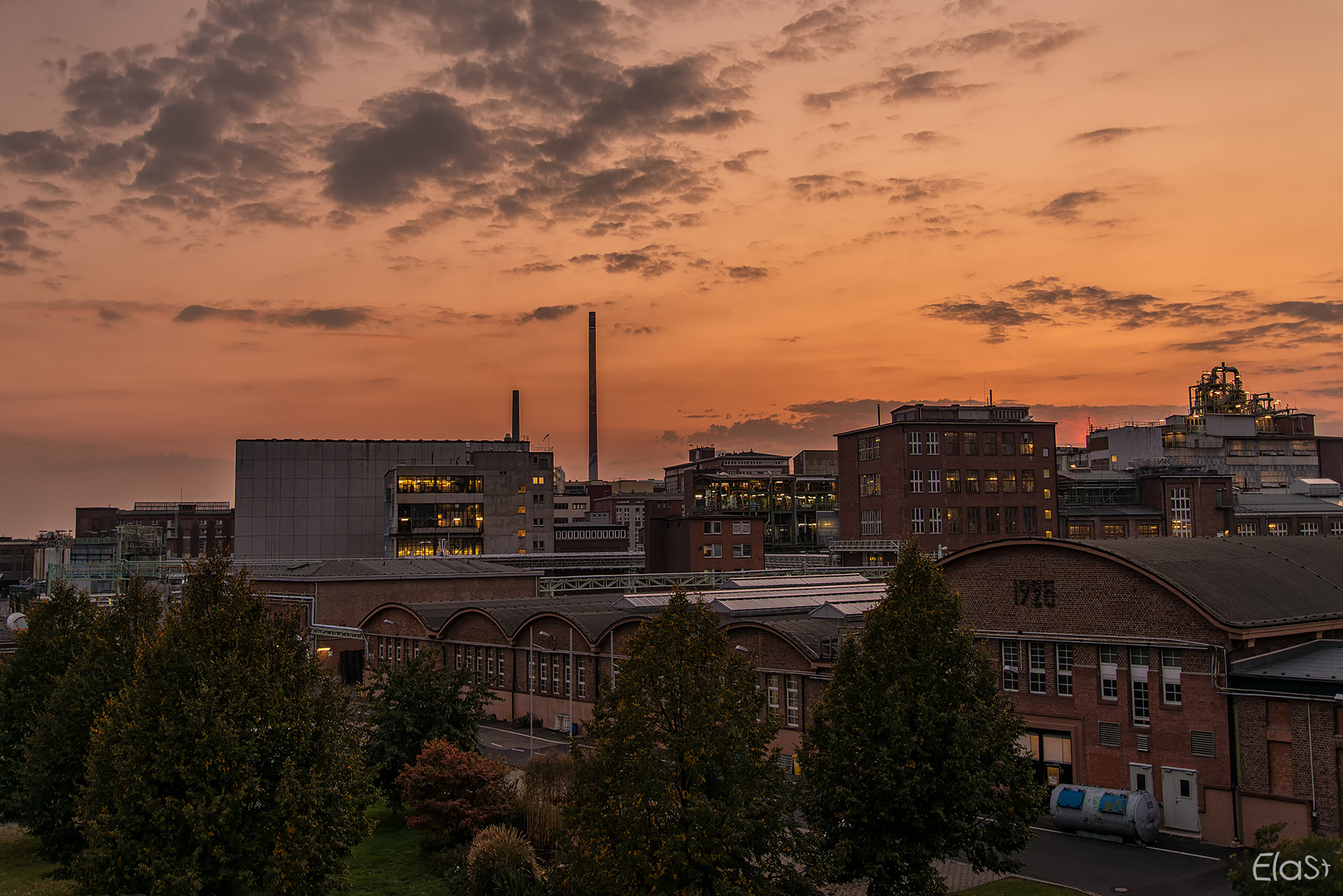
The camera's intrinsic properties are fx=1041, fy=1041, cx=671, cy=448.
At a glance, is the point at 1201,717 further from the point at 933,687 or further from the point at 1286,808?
the point at 933,687

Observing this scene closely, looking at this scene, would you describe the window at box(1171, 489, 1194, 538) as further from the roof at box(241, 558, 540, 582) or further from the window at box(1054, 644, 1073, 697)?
the window at box(1054, 644, 1073, 697)

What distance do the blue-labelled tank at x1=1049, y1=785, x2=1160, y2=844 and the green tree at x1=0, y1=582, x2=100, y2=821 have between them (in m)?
33.4

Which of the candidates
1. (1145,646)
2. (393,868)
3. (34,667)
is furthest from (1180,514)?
(34,667)

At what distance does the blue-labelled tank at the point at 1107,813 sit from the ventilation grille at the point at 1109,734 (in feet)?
7.18

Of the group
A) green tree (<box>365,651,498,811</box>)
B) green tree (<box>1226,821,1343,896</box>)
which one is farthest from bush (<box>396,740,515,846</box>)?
green tree (<box>1226,821,1343,896</box>)

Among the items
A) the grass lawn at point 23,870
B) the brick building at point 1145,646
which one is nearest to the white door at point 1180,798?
the brick building at point 1145,646

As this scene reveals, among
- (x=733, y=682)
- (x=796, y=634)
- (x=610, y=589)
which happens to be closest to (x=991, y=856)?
(x=733, y=682)

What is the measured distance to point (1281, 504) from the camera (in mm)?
131625

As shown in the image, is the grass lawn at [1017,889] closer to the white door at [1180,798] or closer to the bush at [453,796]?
the white door at [1180,798]

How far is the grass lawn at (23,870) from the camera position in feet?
103

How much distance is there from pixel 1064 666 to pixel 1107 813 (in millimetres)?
6375

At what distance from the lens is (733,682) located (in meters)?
22.3

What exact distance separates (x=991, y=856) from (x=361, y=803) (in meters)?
16.2

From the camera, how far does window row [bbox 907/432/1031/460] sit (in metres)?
107
